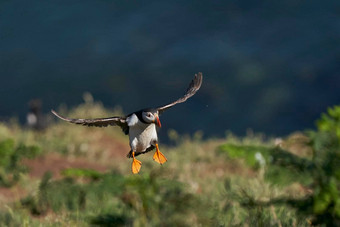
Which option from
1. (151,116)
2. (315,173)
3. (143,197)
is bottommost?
(143,197)

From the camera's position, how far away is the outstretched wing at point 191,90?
2000 millimetres

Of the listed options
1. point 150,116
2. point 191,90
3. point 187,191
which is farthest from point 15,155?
point 150,116

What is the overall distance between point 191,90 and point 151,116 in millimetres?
355

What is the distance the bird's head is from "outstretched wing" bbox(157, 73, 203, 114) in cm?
7

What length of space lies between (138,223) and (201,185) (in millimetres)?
3365

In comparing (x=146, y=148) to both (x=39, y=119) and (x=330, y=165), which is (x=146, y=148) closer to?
(x=330, y=165)

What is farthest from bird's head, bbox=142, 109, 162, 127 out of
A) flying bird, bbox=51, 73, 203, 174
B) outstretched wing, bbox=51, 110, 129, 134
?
outstretched wing, bbox=51, 110, 129, 134

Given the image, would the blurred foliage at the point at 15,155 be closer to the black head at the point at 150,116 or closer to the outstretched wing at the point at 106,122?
the outstretched wing at the point at 106,122

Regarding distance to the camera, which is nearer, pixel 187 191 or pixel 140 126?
pixel 140 126

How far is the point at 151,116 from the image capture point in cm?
190

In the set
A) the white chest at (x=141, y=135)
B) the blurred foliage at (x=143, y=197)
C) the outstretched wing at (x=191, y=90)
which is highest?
the outstretched wing at (x=191, y=90)

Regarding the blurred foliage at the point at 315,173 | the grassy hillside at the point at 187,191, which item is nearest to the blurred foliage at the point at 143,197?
the grassy hillside at the point at 187,191

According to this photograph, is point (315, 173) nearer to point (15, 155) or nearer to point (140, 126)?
point (15, 155)

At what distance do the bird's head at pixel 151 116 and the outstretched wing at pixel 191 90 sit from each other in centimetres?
7
